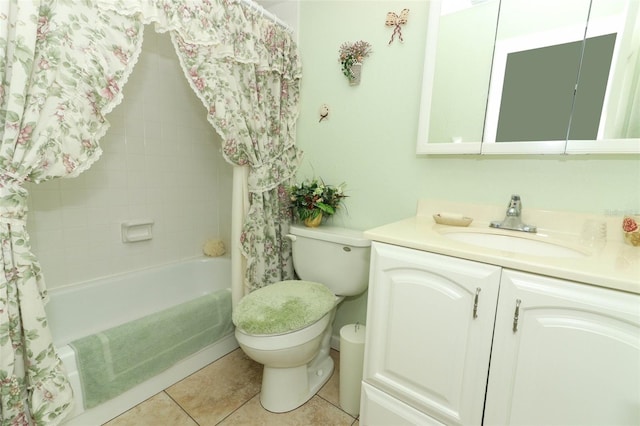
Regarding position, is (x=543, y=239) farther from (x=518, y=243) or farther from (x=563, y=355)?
(x=563, y=355)

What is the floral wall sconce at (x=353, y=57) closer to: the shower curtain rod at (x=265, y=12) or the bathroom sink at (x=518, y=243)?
the shower curtain rod at (x=265, y=12)

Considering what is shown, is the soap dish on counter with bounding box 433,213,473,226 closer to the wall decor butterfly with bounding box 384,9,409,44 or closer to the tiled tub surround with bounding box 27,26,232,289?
the wall decor butterfly with bounding box 384,9,409,44

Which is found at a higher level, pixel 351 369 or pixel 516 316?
pixel 516 316

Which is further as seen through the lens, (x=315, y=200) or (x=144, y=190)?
(x=144, y=190)

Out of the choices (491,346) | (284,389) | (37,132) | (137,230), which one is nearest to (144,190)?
(137,230)

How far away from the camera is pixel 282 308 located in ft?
4.06

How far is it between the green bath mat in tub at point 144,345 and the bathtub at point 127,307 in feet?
0.15

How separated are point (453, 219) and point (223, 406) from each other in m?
1.35

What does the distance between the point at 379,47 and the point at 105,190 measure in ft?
5.74

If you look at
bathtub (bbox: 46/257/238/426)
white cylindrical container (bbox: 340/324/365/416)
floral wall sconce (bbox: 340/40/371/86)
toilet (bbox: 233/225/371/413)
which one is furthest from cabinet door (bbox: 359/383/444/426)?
floral wall sconce (bbox: 340/40/371/86)

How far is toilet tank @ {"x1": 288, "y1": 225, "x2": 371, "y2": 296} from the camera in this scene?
4.66 feet

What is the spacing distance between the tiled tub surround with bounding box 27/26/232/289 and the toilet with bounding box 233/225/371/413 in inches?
38.2

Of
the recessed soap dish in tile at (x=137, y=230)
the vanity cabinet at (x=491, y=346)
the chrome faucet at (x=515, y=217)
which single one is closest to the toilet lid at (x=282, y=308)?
the vanity cabinet at (x=491, y=346)

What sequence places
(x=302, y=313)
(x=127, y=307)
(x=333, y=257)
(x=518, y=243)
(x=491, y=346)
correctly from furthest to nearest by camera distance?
(x=127, y=307) → (x=333, y=257) → (x=302, y=313) → (x=518, y=243) → (x=491, y=346)
